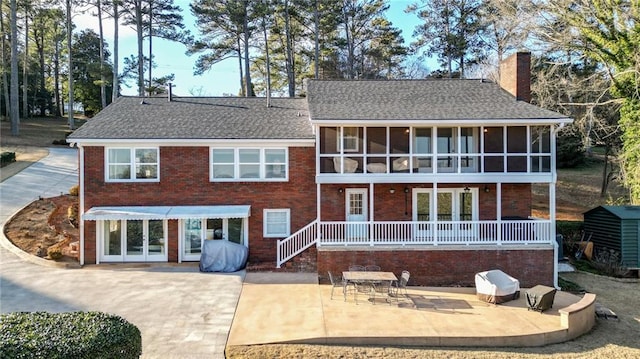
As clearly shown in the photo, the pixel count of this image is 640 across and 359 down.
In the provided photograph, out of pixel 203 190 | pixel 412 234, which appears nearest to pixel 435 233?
pixel 412 234

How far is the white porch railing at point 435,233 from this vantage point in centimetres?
1584

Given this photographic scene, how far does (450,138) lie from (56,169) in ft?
82.9

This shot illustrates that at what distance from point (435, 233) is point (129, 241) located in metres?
11.9

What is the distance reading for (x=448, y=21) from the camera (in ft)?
123

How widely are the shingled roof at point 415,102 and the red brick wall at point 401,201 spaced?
2985 millimetres

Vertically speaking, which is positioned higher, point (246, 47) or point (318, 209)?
point (246, 47)

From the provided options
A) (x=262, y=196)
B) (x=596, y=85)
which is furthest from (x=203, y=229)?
(x=596, y=85)

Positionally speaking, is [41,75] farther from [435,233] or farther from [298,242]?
[435,233]

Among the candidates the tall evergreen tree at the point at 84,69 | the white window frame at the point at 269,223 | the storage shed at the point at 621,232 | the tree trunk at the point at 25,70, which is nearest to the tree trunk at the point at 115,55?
the tall evergreen tree at the point at 84,69

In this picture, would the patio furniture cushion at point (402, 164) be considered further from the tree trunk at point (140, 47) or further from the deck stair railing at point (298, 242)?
the tree trunk at point (140, 47)

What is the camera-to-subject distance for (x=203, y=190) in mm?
17578

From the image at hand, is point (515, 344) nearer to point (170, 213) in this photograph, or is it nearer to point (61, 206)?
point (170, 213)

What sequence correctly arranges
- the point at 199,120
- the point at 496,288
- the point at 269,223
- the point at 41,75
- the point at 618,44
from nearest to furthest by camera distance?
1. the point at 496,288
2. the point at 269,223
3. the point at 199,120
4. the point at 618,44
5. the point at 41,75

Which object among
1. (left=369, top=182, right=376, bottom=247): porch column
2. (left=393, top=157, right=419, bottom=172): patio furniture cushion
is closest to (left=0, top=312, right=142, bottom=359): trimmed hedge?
(left=369, top=182, right=376, bottom=247): porch column
